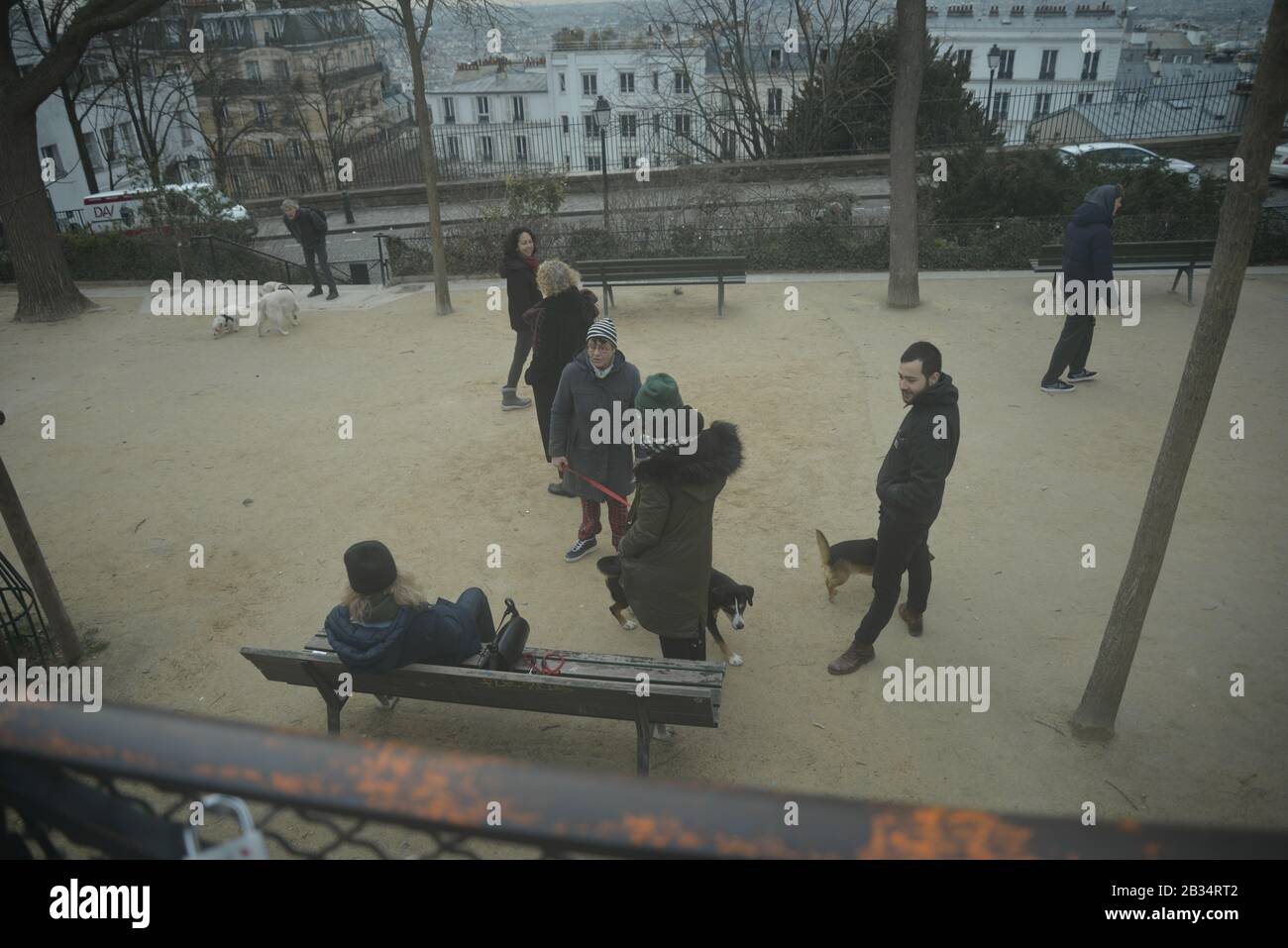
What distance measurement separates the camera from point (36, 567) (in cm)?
498

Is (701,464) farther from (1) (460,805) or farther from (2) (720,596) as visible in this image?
(1) (460,805)

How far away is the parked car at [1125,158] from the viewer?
48.3 ft

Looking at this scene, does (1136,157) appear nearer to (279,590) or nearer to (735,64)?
(735,64)

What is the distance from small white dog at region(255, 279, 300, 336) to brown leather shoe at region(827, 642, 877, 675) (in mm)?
9714

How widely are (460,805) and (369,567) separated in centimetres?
294

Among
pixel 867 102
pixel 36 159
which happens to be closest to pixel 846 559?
pixel 36 159

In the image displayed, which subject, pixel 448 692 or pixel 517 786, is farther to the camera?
pixel 448 692

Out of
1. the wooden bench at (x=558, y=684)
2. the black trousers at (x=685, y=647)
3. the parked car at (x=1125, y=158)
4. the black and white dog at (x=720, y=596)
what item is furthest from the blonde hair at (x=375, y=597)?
the parked car at (x=1125, y=158)

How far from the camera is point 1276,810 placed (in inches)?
148

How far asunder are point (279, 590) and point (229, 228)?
12349 millimetres

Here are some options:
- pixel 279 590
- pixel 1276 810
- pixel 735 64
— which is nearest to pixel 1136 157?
pixel 735 64

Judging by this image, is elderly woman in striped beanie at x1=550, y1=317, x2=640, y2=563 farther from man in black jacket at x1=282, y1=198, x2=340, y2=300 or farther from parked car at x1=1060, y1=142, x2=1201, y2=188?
parked car at x1=1060, y1=142, x2=1201, y2=188
